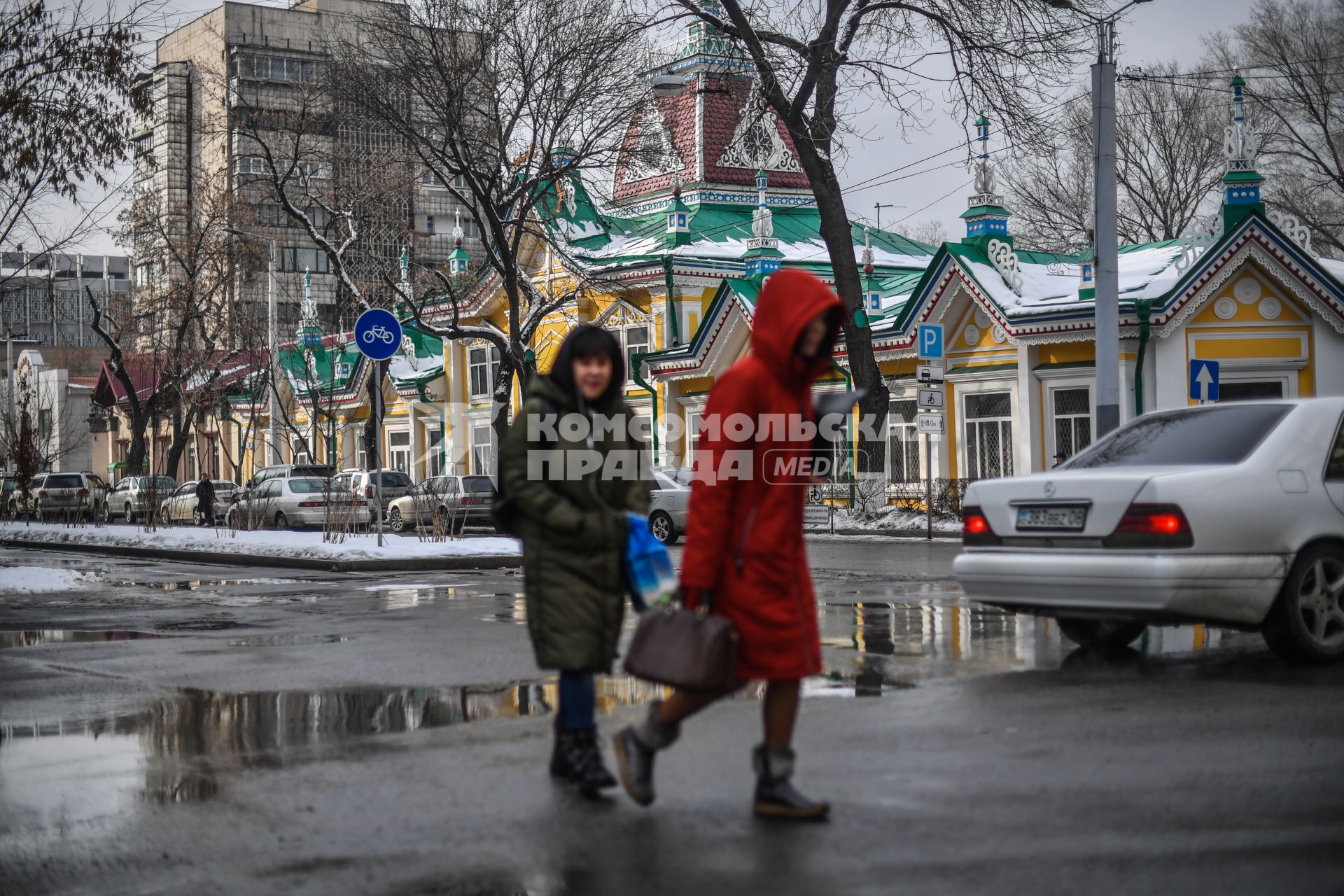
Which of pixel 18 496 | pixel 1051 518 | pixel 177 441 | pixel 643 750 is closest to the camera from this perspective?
pixel 643 750

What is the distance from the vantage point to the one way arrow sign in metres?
23.0

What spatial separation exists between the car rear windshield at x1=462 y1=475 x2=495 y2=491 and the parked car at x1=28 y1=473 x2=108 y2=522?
1701cm

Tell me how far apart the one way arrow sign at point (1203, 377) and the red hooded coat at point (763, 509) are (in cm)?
1878

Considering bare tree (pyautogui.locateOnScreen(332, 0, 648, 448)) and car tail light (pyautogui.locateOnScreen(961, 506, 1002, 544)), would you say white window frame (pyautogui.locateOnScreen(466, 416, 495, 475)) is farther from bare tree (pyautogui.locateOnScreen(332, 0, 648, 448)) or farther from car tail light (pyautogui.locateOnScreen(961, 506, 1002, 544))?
car tail light (pyautogui.locateOnScreen(961, 506, 1002, 544))

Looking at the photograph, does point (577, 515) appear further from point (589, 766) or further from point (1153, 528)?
point (1153, 528)

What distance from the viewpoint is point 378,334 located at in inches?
830

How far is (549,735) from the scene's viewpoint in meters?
7.04

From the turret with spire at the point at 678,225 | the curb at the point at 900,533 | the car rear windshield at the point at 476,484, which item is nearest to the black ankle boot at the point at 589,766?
the curb at the point at 900,533

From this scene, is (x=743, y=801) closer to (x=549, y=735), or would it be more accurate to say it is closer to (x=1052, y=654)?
(x=549, y=735)

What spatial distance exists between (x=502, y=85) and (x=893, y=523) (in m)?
12.0

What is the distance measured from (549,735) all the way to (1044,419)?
2657 cm

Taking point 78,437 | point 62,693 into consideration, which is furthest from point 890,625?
point 78,437

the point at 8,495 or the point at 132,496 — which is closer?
the point at 132,496

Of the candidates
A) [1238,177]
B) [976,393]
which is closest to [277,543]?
[976,393]
